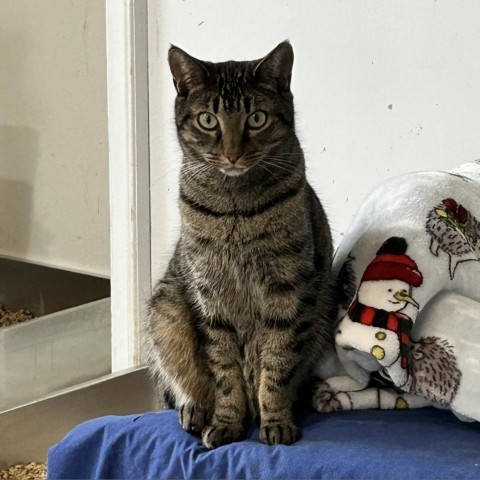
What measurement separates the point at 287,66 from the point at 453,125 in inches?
21.1

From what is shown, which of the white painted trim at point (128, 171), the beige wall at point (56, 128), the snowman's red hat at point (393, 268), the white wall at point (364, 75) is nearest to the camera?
the snowman's red hat at point (393, 268)

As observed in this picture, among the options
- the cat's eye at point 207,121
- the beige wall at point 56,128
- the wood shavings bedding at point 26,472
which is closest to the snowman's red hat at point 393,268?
the cat's eye at point 207,121

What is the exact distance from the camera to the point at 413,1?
1.60m

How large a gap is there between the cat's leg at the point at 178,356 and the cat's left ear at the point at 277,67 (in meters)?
0.37

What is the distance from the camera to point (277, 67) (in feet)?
3.86

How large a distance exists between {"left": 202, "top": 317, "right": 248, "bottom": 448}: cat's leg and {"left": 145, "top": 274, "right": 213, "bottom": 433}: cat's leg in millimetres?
32

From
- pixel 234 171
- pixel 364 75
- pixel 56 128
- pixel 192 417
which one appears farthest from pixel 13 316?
pixel 234 171

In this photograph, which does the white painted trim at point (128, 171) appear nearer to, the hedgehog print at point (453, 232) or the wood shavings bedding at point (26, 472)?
the wood shavings bedding at point (26, 472)

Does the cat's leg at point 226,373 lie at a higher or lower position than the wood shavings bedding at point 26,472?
higher

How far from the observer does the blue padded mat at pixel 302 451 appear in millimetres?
992

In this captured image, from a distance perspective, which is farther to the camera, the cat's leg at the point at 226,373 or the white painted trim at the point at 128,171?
the white painted trim at the point at 128,171

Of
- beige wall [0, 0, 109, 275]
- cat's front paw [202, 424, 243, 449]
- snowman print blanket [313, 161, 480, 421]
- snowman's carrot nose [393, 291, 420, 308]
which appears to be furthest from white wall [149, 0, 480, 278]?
beige wall [0, 0, 109, 275]

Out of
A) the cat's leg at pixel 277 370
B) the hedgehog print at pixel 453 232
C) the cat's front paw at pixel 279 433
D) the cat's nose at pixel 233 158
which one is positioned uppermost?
the cat's nose at pixel 233 158

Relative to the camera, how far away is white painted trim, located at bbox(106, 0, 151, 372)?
6.97 feet
